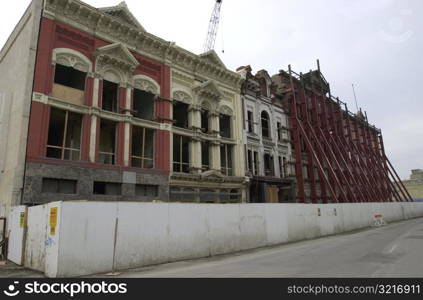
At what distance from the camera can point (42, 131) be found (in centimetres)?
1566

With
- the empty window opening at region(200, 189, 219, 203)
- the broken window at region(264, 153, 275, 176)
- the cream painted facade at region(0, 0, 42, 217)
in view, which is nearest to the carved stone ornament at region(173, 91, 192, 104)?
the empty window opening at region(200, 189, 219, 203)

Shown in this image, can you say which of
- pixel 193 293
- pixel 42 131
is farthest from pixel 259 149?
pixel 193 293

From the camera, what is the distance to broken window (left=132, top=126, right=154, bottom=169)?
68.4 ft

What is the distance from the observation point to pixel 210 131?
24.8 metres

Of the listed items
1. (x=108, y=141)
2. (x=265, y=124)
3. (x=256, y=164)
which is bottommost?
(x=256, y=164)

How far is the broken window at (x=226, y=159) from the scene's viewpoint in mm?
25453

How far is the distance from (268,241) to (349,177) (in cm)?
2417

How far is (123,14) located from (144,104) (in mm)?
6378

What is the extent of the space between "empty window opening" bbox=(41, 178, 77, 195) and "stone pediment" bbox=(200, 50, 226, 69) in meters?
15.4

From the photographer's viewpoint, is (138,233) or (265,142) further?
(265,142)

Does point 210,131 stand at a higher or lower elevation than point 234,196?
higher

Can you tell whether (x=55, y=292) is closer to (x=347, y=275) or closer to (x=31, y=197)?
(x=347, y=275)

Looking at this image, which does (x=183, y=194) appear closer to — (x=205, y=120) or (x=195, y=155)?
(x=195, y=155)

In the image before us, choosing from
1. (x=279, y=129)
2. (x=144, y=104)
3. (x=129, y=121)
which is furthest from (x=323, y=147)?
(x=129, y=121)
